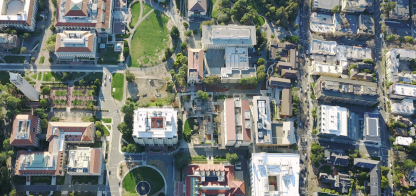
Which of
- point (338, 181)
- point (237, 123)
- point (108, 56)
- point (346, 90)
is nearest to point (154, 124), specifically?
point (237, 123)

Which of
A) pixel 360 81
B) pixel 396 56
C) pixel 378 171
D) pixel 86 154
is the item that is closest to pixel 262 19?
pixel 360 81

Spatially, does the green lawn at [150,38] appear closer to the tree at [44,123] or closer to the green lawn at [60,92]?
the green lawn at [60,92]

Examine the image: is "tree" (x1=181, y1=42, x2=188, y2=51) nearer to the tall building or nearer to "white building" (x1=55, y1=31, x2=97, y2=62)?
"white building" (x1=55, y1=31, x2=97, y2=62)

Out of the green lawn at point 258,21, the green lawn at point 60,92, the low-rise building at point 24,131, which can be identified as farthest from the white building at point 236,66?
the low-rise building at point 24,131

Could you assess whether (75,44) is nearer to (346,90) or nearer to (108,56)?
(108,56)

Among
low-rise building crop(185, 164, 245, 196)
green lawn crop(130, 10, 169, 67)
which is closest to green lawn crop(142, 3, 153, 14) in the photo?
green lawn crop(130, 10, 169, 67)

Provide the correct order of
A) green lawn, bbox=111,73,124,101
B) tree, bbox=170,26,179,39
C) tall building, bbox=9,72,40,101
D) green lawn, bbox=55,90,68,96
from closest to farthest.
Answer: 1. tall building, bbox=9,72,40,101
2. green lawn, bbox=55,90,68,96
3. green lawn, bbox=111,73,124,101
4. tree, bbox=170,26,179,39
